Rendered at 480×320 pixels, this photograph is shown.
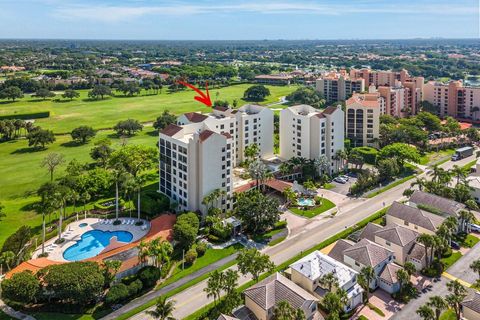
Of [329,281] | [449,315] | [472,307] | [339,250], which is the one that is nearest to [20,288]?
[329,281]

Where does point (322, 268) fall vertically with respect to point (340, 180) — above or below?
below

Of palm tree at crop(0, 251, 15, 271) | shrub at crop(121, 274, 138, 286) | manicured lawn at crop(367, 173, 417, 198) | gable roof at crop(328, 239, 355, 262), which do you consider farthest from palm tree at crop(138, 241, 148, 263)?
manicured lawn at crop(367, 173, 417, 198)

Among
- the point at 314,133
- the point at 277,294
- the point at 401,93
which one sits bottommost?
the point at 277,294

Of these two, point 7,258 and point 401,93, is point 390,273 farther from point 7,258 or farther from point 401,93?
point 401,93

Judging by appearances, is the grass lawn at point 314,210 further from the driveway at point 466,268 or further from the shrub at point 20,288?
the shrub at point 20,288

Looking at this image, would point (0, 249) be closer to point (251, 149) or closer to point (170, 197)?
point (170, 197)

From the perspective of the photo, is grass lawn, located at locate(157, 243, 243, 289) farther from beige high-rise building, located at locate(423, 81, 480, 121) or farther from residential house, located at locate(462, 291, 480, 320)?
beige high-rise building, located at locate(423, 81, 480, 121)
